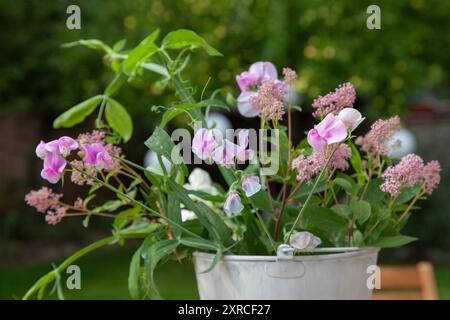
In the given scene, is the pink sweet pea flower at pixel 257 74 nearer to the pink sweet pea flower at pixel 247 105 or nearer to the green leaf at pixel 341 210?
the pink sweet pea flower at pixel 247 105

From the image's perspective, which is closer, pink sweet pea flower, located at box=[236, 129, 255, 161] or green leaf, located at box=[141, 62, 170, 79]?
pink sweet pea flower, located at box=[236, 129, 255, 161]

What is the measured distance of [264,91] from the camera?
0.54 metres

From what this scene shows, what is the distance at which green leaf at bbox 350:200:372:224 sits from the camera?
1.87ft

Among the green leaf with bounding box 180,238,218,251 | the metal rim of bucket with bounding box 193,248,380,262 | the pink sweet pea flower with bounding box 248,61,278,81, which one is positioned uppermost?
the pink sweet pea flower with bounding box 248,61,278,81

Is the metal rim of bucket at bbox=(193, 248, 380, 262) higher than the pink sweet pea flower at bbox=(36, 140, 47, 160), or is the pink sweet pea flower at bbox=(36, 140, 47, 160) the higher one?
the pink sweet pea flower at bbox=(36, 140, 47, 160)

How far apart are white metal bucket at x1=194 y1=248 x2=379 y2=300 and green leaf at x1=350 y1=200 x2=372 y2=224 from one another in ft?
0.09

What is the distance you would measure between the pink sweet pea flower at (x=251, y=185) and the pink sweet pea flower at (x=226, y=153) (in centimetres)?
2

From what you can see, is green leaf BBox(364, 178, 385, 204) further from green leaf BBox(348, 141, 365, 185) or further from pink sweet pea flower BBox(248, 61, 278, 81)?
pink sweet pea flower BBox(248, 61, 278, 81)

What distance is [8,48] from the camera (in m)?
5.59

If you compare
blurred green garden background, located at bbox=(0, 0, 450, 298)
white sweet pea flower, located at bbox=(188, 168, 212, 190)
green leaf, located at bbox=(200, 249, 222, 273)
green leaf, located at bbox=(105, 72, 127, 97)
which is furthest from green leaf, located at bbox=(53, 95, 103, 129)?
blurred green garden background, located at bbox=(0, 0, 450, 298)

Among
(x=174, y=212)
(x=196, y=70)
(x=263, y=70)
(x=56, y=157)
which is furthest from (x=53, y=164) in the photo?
(x=196, y=70)
